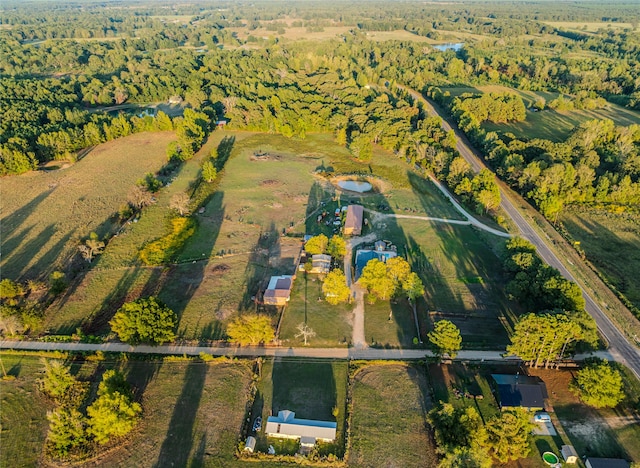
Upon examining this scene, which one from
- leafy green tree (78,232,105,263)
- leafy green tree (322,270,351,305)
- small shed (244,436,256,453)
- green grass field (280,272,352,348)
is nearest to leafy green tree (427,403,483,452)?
green grass field (280,272,352,348)

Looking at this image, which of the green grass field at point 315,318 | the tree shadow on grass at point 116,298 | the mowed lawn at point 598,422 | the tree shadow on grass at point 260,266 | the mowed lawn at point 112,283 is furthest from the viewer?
the tree shadow on grass at point 260,266

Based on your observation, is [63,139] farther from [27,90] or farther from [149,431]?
[149,431]

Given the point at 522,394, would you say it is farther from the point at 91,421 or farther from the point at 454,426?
the point at 91,421

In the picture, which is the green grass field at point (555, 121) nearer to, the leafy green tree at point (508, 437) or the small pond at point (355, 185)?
the small pond at point (355, 185)

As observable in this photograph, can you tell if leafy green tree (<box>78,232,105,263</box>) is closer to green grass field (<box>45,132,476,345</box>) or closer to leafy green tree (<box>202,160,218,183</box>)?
green grass field (<box>45,132,476,345</box>)

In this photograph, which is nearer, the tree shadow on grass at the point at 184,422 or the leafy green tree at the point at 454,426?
the leafy green tree at the point at 454,426

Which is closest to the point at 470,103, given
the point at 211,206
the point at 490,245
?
the point at 490,245

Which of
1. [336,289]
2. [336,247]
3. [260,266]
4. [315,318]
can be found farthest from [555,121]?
[315,318]

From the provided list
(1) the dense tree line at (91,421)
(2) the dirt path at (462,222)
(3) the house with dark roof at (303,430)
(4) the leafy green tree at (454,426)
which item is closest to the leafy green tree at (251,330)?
(3) the house with dark roof at (303,430)
